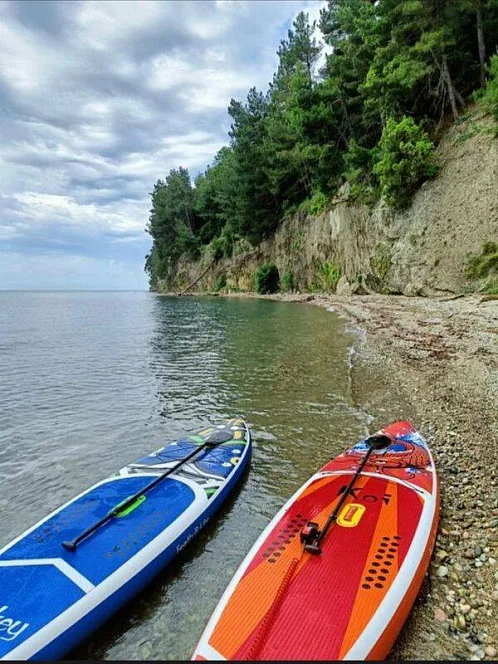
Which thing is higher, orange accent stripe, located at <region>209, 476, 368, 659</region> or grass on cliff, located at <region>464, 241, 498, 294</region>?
grass on cliff, located at <region>464, 241, 498, 294</region>

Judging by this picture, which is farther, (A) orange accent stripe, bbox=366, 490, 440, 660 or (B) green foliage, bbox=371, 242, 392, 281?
(B) green foliage, bbox=371, 242, 392, 281

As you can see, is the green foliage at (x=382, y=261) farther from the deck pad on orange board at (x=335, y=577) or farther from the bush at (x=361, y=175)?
the deck pad on orange board at (x=335, y=577)

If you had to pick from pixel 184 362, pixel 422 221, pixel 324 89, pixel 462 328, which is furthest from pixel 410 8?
pixel 184 362

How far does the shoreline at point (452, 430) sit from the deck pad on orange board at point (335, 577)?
8.7 inches

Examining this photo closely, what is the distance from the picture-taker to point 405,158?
23656mm

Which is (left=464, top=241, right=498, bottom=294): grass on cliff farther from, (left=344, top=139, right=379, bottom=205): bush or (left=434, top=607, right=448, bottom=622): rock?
(left=434, top=607, right=448, bottom=622): rock

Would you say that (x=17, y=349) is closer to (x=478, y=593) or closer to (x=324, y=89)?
(x=478, y=593)

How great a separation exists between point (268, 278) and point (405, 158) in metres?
28.0

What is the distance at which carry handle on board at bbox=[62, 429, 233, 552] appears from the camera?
412 centimetres

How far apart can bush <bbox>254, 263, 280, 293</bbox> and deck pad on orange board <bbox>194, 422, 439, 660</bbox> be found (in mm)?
45970

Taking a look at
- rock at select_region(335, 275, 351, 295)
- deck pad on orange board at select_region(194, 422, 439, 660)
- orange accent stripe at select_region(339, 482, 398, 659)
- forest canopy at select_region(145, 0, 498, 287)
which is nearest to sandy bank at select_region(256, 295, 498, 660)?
deck pad on orange board at select_region(194, 422, 439, 660)

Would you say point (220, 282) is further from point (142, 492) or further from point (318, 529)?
point (318, 529)

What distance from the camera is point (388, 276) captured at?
2784 cm

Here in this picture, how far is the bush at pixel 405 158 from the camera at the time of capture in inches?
916
